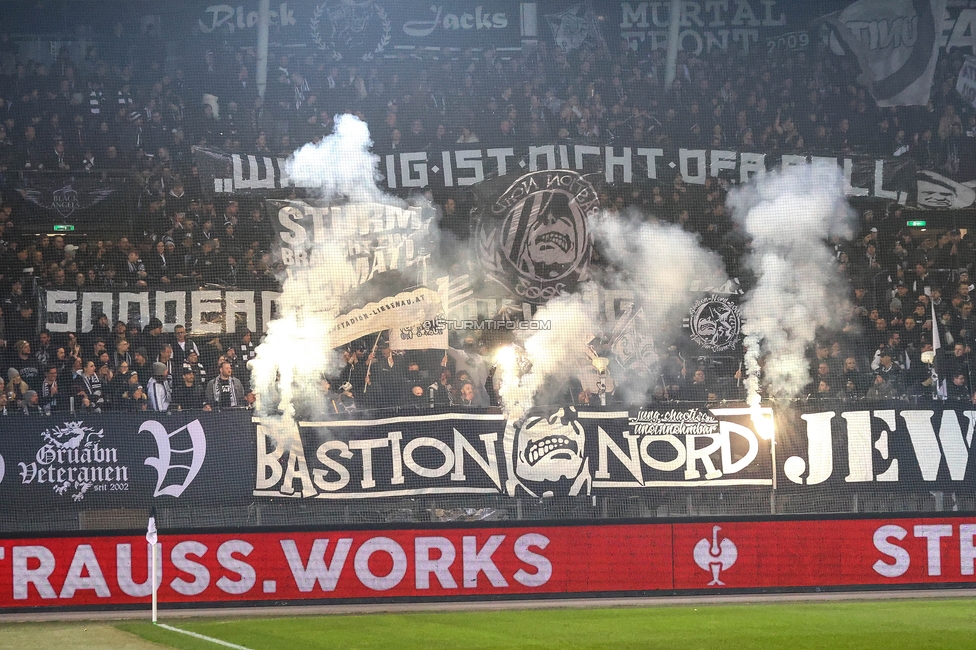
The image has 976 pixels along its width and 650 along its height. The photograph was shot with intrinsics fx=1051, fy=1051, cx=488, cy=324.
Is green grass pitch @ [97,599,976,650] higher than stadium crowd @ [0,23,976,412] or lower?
lower

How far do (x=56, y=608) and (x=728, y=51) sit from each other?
11.9 meters

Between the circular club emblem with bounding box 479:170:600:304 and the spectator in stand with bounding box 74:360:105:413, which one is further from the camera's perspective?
the circular club emblem with bounding box 479:170:600:304

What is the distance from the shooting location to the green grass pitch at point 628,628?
7.72 metres

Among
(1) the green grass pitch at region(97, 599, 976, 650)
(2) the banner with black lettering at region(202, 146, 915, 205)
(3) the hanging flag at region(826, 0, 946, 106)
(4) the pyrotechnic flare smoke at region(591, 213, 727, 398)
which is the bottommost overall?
(1) the green grass pitch at region(97, 599, 976, 650)

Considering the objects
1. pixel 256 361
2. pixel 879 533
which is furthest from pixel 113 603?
pixel 879 533

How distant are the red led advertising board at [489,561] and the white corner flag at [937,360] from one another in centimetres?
227

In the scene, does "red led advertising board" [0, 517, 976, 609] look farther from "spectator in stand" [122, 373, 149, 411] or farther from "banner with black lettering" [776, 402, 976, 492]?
"spectator in stand" [122, 373, 149, 411]

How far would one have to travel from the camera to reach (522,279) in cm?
1318

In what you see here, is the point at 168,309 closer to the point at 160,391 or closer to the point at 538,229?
the point at 160,391

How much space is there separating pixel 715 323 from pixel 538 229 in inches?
98.1

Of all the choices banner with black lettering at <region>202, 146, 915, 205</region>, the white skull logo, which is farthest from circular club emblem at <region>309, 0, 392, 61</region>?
the white skull logo

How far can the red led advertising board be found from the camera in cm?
966

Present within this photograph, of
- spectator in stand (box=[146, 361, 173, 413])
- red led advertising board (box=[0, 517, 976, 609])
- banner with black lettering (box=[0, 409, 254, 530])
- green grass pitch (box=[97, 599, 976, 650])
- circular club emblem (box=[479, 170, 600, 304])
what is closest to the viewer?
green grass pitch (box=[97, 599, 976, 650])

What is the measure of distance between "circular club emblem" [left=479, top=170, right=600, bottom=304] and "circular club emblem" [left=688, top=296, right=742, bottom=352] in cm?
156
